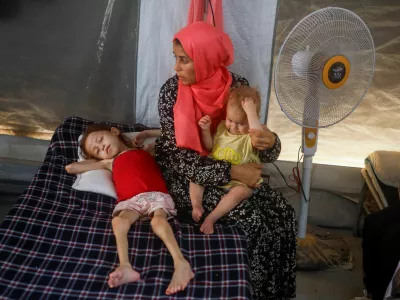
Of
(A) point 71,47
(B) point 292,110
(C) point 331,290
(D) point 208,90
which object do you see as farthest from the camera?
(A) point 71,47

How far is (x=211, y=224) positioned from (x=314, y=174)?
1.26m

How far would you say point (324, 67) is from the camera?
7.08ft

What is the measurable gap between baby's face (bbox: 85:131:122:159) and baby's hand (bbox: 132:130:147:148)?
0.16m

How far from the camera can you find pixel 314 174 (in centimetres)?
328

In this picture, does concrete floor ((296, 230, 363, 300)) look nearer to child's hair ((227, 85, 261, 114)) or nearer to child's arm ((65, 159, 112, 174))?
child's hair ((227, 85, 261, 114))

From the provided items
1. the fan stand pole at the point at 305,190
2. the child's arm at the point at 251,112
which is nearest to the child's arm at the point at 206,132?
the child's arm at the point at 251,112

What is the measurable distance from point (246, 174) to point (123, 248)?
0.72 metres

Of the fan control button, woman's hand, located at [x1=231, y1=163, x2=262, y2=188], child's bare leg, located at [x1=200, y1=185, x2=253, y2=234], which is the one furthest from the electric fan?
child's bare leg, located at [x1=200, y1=185, x2=253, y2=234]

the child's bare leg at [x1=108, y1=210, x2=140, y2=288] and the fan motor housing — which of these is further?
the fan motor housing

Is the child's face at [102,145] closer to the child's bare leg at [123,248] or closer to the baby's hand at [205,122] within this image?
the child's bare leg at [123,248]

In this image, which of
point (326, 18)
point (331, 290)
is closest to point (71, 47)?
point (326, 18)

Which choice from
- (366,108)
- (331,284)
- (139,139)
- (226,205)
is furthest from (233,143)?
(366,108)

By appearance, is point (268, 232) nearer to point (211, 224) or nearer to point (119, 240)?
point (211, 224)

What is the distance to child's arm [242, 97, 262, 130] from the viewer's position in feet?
7.40
